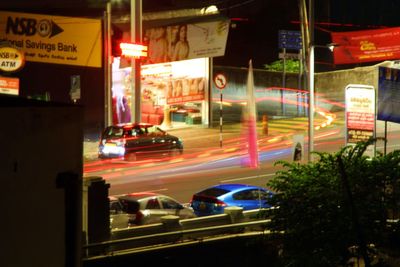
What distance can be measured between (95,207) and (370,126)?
357 inches

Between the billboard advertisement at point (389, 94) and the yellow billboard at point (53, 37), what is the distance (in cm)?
2050

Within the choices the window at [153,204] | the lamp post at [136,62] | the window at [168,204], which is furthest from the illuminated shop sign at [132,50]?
the window at [153,204]

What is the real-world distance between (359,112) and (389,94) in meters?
0.96

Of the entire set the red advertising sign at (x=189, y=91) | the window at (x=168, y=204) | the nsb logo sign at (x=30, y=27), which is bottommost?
the window at (x=168, y=204)

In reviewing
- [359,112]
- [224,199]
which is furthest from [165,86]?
[224,199]

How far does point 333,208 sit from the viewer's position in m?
7.11

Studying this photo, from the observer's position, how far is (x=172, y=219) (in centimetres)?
1067

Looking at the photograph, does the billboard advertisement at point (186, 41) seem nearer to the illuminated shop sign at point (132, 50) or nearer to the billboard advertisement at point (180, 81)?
the billboard advertisement at point (180, 81)

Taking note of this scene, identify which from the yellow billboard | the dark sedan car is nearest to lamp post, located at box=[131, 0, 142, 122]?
the dark sedan car

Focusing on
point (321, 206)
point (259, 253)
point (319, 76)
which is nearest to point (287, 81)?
point (319, 76)

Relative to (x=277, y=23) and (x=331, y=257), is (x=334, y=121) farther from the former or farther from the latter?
(x=331, y=257)

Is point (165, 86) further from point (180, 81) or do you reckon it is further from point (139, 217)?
point (139, 217)

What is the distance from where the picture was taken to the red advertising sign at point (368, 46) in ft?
114

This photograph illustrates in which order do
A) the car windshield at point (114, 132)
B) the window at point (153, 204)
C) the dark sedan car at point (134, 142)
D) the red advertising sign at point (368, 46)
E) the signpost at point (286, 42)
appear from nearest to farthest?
the window at point (153, 204) < the dark sedan car at point (134, 142) < the car windshield at point (114, 132) < the red advertising sign at point (368, 46) < the signpost at point (286, 42)
